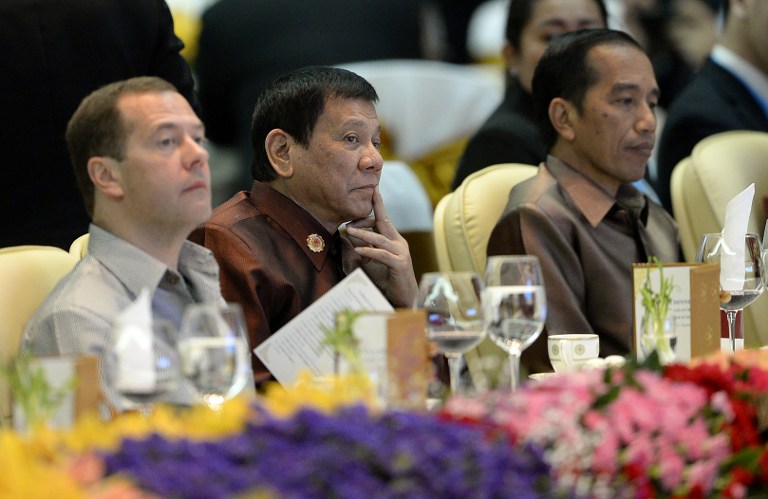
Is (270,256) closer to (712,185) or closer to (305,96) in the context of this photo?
(305,96)

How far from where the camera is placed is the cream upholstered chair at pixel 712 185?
131 inches

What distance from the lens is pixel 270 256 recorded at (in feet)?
8.55

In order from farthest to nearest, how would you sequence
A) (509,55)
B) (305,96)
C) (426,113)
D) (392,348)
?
1. (426,113)
2. (509,55)
3. (305,96)
4. (392,348)

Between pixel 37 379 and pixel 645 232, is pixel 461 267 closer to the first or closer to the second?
pixel 645 232

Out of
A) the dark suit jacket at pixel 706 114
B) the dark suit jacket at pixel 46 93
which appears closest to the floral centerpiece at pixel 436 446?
the dark suit jacket at pixel 46 93

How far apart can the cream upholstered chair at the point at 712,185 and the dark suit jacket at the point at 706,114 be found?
565mm

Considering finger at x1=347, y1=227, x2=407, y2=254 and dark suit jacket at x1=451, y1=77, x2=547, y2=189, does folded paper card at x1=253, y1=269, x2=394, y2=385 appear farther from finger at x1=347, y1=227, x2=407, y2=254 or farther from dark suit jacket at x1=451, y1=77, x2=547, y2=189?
dark suit jacket at x1=451, y1=77, x2=547, y2=189

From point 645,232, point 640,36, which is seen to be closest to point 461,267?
point 645,232

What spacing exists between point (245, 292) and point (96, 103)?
0.56 m

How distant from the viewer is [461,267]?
3.06 meters

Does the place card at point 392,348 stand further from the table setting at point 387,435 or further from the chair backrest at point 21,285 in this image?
the chair backrest at point 21,285

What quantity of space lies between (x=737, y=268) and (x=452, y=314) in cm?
76

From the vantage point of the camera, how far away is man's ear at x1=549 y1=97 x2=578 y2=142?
3221mm

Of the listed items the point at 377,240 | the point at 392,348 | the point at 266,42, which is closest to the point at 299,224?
the point at 377,240
